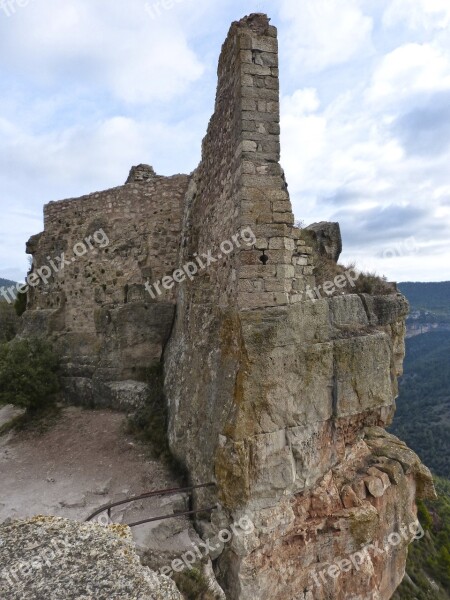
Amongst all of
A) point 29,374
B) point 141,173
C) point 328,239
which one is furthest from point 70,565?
point 141,173

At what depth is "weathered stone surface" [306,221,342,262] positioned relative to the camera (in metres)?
10.0

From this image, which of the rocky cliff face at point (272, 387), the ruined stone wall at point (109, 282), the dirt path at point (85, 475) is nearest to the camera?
the rocky cliff face at point (272, 387)

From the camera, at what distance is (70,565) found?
4027 millimetres

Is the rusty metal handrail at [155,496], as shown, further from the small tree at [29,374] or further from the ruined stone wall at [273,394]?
the small tree at [29,374]

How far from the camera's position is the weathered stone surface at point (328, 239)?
10016 millimetres

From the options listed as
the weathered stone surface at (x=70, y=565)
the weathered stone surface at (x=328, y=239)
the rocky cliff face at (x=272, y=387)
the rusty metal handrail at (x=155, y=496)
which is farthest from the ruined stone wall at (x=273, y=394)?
the weathered stone surface at (x=328, y=239)

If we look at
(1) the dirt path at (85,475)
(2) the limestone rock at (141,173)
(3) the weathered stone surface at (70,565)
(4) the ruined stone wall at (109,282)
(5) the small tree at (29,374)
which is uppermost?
(2) the limestone rock at (141,173)

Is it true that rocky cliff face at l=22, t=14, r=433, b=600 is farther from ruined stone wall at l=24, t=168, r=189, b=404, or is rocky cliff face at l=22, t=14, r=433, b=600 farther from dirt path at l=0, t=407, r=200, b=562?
ruined stone wall at l=24, t=168, r=189, b=404

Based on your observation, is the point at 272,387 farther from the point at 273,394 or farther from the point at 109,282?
the point at 109,282

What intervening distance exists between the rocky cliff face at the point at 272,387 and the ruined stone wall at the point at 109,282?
157 cm

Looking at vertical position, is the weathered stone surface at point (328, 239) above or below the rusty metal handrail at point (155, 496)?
above

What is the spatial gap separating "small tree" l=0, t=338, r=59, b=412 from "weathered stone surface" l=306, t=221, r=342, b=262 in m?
7.45

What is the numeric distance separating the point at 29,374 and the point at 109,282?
3.09 metres

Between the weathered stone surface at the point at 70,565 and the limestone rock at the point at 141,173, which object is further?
the limestone rock at the point at 141,173
